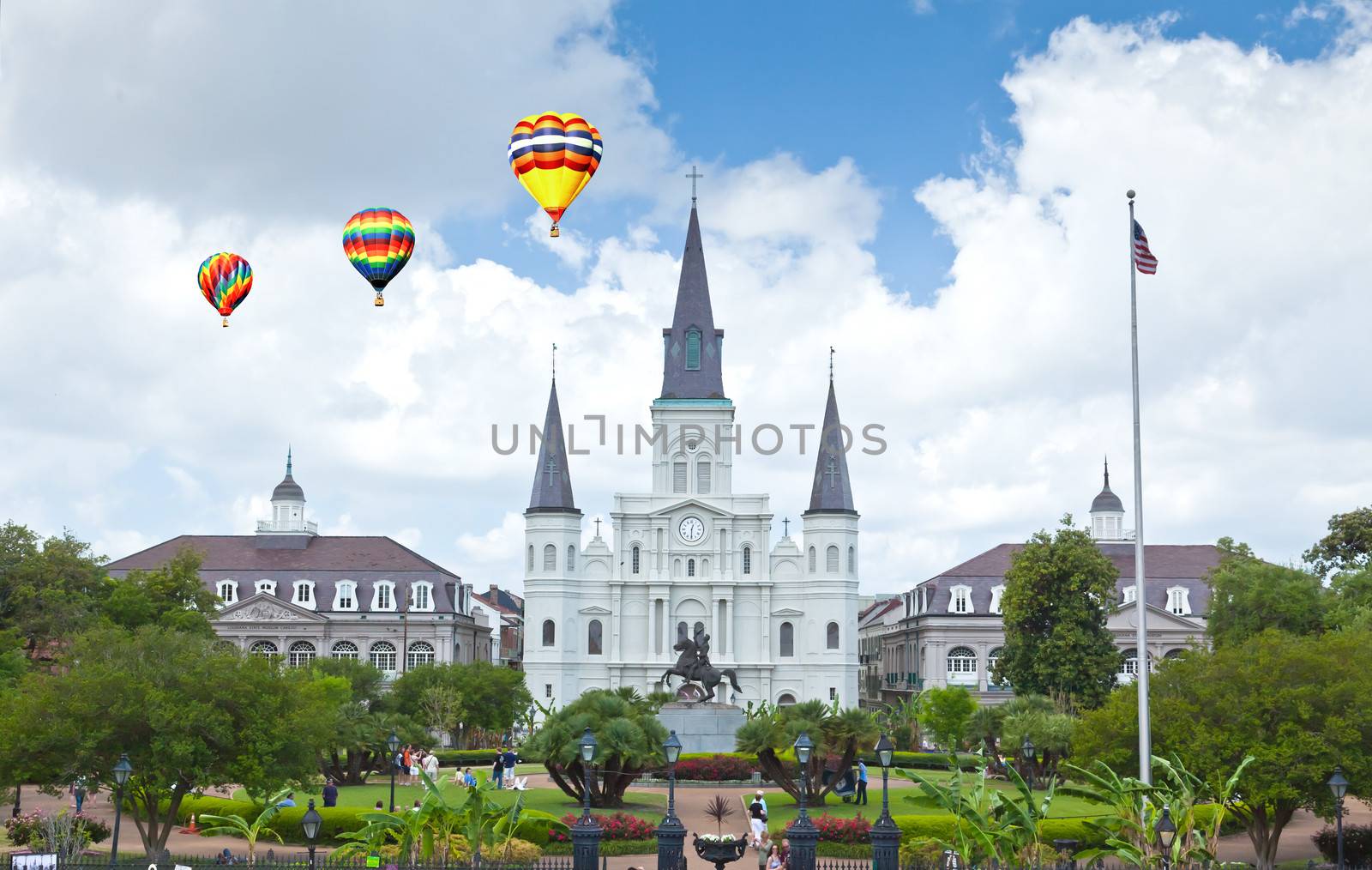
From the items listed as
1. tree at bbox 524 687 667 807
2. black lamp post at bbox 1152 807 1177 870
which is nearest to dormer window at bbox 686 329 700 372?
tree at bbox 524 687 667 807

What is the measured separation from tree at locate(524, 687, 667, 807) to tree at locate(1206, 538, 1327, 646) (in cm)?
2360

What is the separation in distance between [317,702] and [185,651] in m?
3.63

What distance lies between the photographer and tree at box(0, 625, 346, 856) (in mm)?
34000

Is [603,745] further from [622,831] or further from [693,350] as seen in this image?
[693,350]

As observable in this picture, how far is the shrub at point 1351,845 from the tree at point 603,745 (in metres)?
17.8

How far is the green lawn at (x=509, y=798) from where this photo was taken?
1673 inches

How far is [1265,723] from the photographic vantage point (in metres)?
33.9

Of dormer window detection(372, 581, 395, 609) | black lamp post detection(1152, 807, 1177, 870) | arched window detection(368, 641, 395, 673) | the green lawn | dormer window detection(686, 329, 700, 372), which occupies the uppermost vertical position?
dormer window detection(686, 329, 700, 372)

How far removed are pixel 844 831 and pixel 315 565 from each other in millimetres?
68003

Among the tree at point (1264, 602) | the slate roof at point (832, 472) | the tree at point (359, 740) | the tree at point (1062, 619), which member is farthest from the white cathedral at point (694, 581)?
the tree at point (1264, 602)

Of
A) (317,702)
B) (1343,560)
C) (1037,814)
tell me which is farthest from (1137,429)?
(1343,560)

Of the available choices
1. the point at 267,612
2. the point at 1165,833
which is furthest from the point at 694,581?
the point at 1165,833

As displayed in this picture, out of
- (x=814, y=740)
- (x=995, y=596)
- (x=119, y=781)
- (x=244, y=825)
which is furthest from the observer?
(x=995, y=596)

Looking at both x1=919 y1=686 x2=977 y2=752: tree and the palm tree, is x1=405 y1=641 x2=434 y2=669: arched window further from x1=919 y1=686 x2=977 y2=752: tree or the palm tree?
the palm tree
